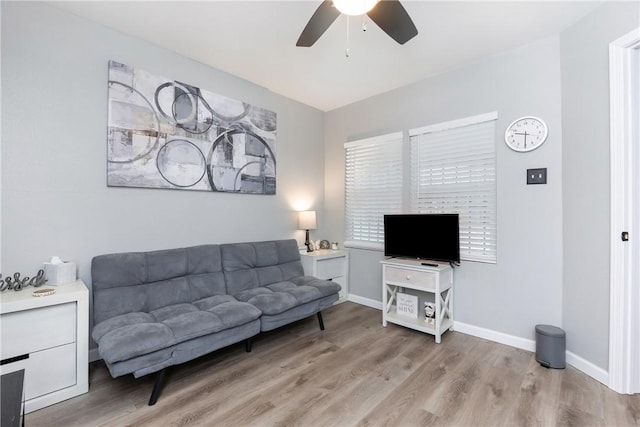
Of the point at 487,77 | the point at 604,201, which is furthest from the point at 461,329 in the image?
the point at 487,77

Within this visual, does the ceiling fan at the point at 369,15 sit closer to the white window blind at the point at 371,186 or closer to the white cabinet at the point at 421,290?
the white window blind at the point at 371,186

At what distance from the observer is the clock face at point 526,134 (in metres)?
2.49

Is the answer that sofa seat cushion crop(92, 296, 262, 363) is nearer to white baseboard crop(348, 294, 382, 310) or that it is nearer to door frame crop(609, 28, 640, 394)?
white baseboard crop(348, 294, 382, 310)

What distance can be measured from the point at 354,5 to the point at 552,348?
2811mm

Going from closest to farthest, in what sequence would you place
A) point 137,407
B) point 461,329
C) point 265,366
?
point 137,407 → point 265,366 → point 461,329

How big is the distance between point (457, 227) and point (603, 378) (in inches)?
56.7

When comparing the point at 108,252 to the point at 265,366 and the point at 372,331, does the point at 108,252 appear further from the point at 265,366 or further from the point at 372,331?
the point at 372,331

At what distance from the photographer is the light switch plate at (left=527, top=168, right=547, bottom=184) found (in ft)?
8.12

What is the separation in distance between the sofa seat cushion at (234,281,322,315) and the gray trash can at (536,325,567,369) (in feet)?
6.16

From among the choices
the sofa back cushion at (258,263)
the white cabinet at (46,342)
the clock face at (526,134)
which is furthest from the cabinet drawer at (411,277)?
the white cabinet at (46,342)

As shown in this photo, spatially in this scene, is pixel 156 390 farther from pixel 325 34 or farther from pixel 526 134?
pixel 526 134

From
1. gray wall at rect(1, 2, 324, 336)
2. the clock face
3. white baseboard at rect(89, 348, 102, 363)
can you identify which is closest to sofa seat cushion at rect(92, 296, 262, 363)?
white baseboard at rect(89, 348, 102, 363)

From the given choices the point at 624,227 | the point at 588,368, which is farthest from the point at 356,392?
the point at 624,227

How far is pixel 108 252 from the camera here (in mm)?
2410
